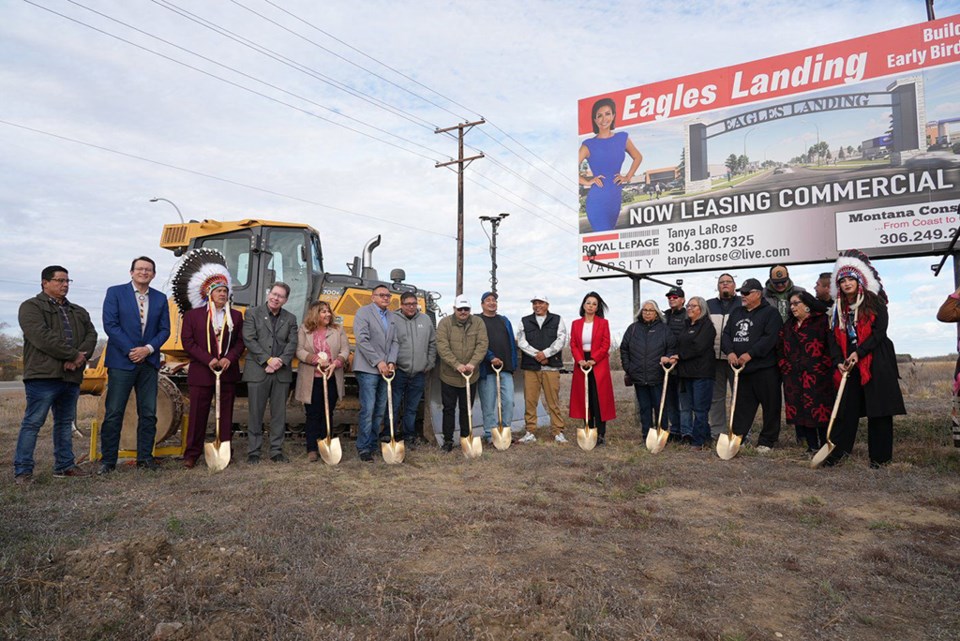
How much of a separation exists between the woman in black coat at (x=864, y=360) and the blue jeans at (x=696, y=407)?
1.46 metres

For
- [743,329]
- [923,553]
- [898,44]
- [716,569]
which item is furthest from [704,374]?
[898,44]

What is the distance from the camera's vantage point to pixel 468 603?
2.85 m

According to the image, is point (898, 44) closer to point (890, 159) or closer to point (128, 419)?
point (890, 159)

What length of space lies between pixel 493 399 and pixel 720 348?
2757 millimetres

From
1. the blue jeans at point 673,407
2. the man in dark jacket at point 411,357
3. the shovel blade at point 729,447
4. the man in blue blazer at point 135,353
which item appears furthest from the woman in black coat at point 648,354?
the man in blue blazer at point 135,353

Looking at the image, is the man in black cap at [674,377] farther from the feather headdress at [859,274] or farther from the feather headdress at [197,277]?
the feather headdress at [197,277]

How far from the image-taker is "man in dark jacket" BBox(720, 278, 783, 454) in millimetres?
6754

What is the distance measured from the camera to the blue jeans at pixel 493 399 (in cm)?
770

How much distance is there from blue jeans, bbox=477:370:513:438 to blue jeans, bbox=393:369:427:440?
76cm

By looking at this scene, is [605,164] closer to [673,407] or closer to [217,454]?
[673,407]

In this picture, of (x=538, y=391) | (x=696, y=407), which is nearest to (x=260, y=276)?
(x=538, y=391)

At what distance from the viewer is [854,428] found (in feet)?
19.8

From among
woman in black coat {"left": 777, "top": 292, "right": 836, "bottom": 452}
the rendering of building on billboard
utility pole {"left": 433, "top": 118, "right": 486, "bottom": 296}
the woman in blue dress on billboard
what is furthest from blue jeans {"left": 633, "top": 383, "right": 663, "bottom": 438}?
utility pole {"left": 433, "top": 118, "right": 486, "bottom": 296}

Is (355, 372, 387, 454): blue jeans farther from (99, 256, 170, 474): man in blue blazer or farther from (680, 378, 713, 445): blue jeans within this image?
(680, 378, 713, 445): blue jeans
